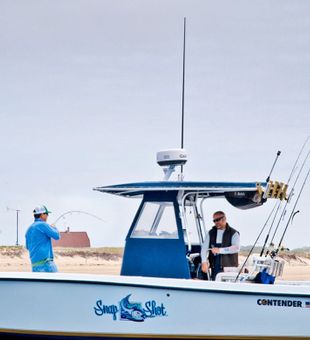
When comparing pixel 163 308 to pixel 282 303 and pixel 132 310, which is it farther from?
pixel 282 303

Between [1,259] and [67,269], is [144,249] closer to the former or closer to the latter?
[67,269]

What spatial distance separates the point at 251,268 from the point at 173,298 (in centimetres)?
145

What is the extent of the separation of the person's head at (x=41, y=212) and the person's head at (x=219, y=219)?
7.64ft

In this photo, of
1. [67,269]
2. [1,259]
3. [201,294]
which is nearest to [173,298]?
[201,294]

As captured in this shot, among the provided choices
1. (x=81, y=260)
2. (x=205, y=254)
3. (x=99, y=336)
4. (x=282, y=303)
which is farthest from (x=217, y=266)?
(x=81, y=260)

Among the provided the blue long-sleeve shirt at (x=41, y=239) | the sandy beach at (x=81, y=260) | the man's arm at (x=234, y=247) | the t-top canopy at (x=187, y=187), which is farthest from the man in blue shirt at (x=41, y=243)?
the sandy beach at (x=81, y=260)

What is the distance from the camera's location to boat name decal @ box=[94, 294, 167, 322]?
38.8 ft

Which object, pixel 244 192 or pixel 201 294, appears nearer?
pixel 201 294

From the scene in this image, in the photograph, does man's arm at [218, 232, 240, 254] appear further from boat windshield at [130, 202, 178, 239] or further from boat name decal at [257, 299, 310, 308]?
boat name decal at [257, 299, 310, 308]

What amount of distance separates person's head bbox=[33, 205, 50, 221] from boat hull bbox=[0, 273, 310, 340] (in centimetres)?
154

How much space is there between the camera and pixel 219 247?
512 inches

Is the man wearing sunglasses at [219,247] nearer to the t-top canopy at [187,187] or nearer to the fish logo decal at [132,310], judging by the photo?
the t-top canopy at [187,187]

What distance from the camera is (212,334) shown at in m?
11.8

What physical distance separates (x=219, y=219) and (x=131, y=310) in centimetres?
196
